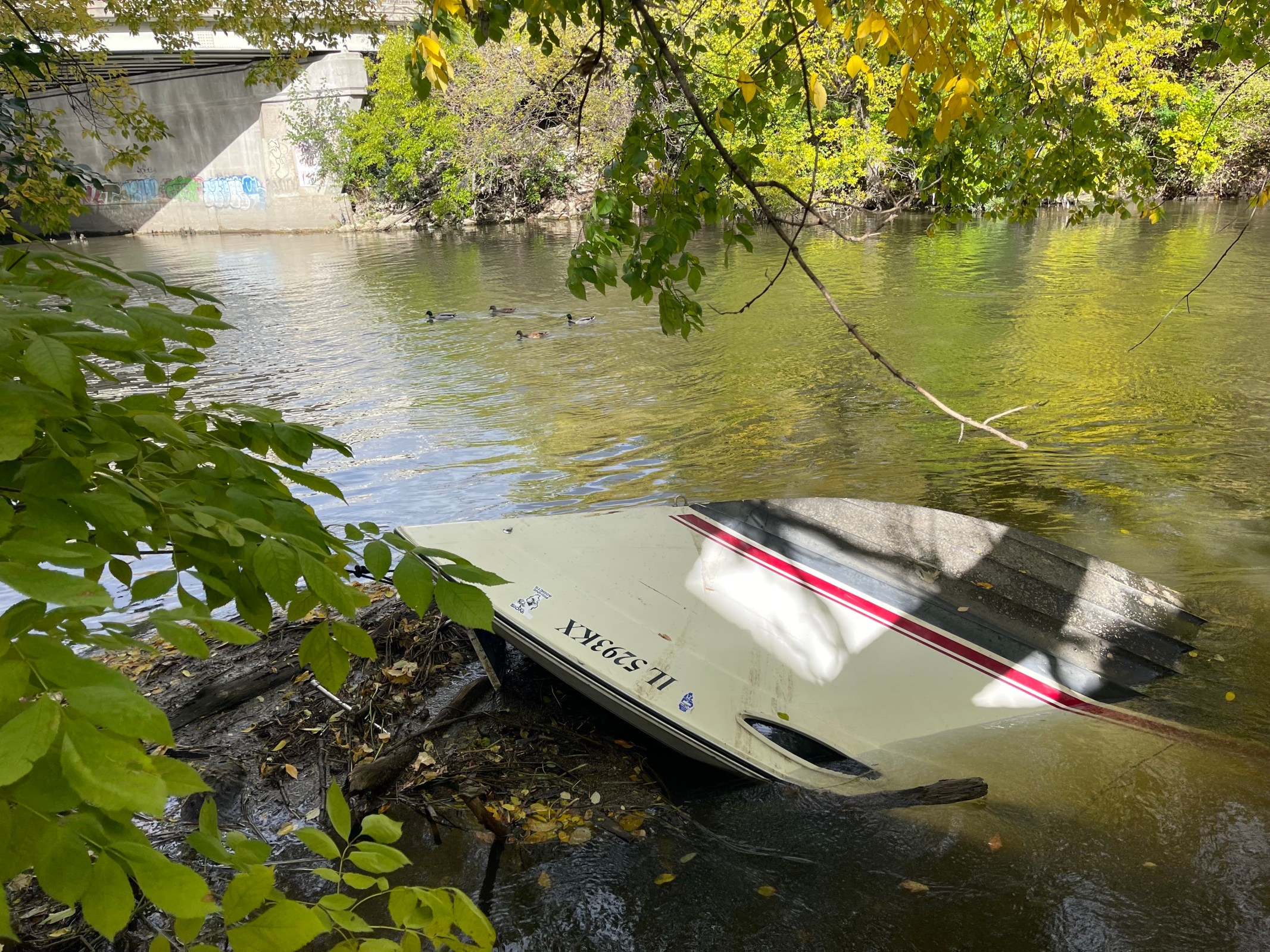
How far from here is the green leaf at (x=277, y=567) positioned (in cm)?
130

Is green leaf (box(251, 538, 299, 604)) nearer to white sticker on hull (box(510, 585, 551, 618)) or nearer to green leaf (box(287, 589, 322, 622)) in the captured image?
green leaf (box(287, 589, 322, 622))

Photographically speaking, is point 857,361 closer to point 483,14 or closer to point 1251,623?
point 1251,623

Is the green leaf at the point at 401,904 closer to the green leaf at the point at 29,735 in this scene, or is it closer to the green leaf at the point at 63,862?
the green leaf at the point at 63,862

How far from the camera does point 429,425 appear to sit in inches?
438

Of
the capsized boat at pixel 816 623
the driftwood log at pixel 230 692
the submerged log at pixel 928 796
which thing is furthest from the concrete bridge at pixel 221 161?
the submerged log at pixel 928 796

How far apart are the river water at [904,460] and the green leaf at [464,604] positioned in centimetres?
120

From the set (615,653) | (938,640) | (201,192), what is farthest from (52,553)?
(201,192)

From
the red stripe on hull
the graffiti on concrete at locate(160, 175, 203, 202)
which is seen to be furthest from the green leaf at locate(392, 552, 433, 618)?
the graffiti on concrete at locate(160, 175, 203, 202)

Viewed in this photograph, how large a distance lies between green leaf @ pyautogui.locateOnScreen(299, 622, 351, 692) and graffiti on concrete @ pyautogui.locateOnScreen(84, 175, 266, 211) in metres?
45.6

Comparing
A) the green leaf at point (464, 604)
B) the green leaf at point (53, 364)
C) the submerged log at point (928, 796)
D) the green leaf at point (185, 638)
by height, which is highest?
the green leaf at point (53, 364)

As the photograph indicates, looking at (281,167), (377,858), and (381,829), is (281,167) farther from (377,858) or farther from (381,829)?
(377,858)

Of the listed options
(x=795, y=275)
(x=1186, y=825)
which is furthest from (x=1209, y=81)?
(x=1186, y=825)

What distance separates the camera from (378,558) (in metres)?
1.49

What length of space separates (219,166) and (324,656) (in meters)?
47.1
